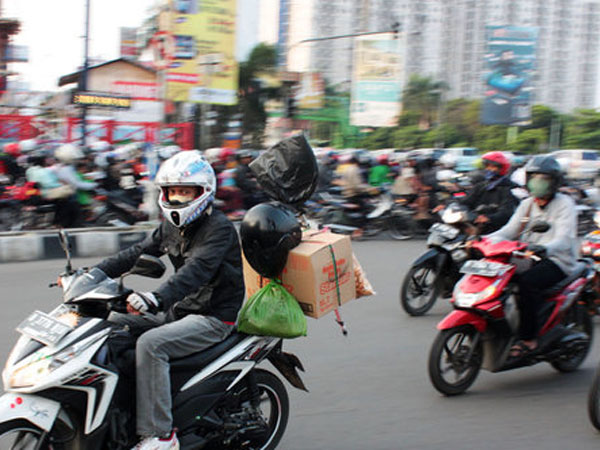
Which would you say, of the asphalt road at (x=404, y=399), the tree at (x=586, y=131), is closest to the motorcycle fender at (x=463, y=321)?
the asphalt road at (x=404, y=399)

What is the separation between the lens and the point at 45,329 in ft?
9.44

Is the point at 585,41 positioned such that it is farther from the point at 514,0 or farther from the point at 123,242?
the point at 123,242

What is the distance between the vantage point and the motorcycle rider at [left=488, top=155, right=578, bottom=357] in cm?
493

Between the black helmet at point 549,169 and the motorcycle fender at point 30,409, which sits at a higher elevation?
the black helmet at point 549,169

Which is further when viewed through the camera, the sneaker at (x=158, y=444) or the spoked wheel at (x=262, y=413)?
the spoked wheel at (x=262, y=413)

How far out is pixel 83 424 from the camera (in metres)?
2.94

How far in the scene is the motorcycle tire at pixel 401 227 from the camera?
1301 centimetres

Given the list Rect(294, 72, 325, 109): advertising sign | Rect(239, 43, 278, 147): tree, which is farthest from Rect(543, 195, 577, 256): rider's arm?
Rect(239, 43, 278, 147): tree

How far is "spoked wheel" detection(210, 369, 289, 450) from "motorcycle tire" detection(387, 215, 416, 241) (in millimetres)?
9411

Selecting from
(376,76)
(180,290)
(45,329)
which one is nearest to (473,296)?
(180,290)

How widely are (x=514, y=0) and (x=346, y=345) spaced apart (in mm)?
73862

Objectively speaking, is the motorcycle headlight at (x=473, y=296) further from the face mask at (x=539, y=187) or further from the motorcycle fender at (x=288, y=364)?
the motorcycle fender at (x=288, y=364)

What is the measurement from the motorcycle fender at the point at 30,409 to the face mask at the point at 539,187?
3.77 m

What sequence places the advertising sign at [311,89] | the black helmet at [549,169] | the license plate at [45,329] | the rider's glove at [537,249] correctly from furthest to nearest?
the advertising sign at [311,89], the black helmet at [549,169], the rider's glove at [537,249], the license plate at [45,329]
